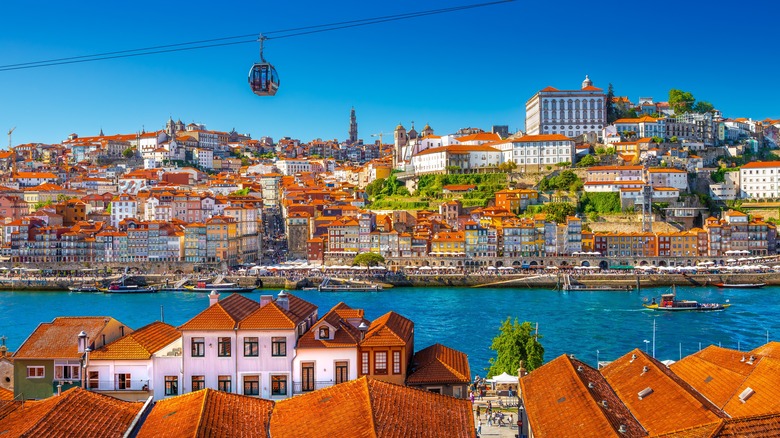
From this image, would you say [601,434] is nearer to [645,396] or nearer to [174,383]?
[645,396]

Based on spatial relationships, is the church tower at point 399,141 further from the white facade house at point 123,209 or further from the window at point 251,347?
the window at point 251,347

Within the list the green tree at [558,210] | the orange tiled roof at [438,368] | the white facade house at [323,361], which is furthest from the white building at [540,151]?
the white facade house at [323,361]

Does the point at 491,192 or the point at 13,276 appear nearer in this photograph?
the point at 13,276

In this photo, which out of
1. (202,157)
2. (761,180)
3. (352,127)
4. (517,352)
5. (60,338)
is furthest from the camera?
(352,127)

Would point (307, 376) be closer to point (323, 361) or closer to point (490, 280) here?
point (323, 361)

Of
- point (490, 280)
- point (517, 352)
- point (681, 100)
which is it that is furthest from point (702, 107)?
point (517, 352)

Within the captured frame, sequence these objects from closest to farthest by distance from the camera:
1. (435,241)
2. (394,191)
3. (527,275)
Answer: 1. (527,275)
2. (435,241)
3. (394,191)

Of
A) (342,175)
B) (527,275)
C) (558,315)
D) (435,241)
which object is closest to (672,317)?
(558,315)
